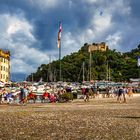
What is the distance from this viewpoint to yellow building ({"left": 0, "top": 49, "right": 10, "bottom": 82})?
161 meters

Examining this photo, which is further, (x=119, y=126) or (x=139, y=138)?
(x=119, y=126)

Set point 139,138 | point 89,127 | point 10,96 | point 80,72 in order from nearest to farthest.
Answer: point 139,138 → point 89,127 → point 10,96 → point 80,72

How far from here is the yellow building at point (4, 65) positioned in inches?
6344

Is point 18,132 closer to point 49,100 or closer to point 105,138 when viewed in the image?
point 105,138

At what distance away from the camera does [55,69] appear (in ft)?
627

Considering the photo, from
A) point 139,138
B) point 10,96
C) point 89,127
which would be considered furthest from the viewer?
point 10,96

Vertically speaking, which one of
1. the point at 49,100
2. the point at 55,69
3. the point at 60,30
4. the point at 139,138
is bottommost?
the point at 139,138

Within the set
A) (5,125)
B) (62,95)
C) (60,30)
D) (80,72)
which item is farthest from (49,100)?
(80,72)

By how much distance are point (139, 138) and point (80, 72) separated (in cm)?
17115

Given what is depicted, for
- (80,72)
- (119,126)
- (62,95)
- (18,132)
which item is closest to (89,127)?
(119,126)

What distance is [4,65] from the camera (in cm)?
16700

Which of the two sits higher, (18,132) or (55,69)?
(55,69)

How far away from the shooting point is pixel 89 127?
62.1 ft

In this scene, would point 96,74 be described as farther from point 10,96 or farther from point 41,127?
point 41,127
